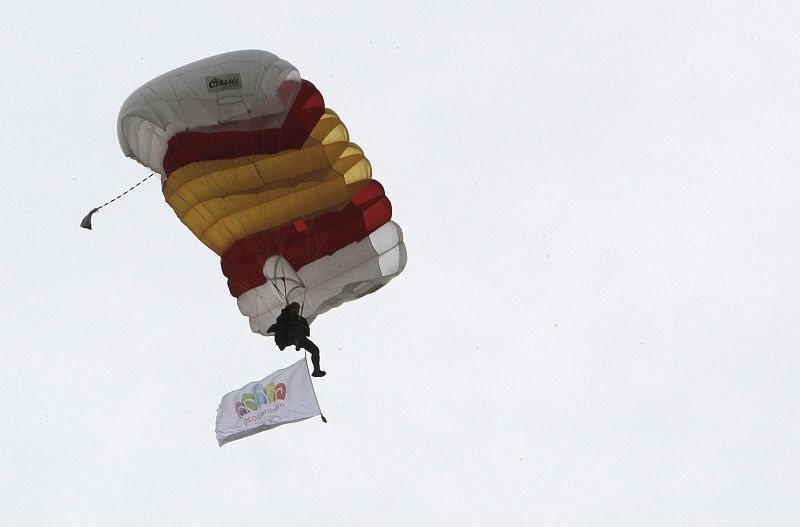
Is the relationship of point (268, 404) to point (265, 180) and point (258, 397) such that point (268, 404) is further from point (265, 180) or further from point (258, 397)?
point (265, 180)

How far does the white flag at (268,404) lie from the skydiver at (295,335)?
23 centimetres

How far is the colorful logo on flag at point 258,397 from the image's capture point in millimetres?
22406

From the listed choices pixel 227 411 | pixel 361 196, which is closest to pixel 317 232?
pixel 361 196

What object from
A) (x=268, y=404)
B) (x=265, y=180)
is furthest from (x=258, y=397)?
(x=265, y=180)

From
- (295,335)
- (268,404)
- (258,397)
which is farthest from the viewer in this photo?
(258,397)

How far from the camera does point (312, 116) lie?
2230 cm

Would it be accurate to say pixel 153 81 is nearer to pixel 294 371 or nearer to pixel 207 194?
pixel 207 194

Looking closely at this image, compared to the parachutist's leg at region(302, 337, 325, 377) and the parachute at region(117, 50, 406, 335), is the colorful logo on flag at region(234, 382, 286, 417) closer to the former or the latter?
the parachutist's leg at region(302, 337, 325, 377)

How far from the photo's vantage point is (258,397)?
74.2 feet

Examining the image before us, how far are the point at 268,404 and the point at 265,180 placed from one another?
2.83 m

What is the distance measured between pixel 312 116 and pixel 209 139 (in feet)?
4.33

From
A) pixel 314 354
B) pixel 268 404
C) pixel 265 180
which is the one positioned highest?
pixel 265 180

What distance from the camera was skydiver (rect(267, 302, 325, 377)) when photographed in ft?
72.5

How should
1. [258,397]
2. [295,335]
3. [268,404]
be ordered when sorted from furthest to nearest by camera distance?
[258,397] → [268,404] → [295,335]
